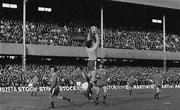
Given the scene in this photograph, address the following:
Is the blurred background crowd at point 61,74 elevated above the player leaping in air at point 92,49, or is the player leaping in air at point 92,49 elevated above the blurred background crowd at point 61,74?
the player leaping in air at point 92,49

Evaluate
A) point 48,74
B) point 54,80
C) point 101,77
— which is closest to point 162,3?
point 48,74

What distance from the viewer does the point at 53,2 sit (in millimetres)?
53938

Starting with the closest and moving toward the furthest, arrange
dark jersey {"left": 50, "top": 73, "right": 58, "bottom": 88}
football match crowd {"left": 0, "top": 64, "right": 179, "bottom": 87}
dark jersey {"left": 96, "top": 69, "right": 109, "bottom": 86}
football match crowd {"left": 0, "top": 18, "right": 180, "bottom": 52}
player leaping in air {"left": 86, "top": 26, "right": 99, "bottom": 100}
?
player leaping in air {"left": 86, "top": 26, "right": 99, "bottom": 100} < dark jersey {"left": 50, "top": 73, "right": 58, "bottom": 88} < dark jersey {"left": 96, "top": 69, "right": 109, "bottom": 86} < football match crowd {"left": 0, "top": 64, "right": 179, "bottom": 87} < football match crowd {"left": 0, "top": 18, "right": 180, "bottom": 52}

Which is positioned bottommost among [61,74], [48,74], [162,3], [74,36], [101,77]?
[61,74]

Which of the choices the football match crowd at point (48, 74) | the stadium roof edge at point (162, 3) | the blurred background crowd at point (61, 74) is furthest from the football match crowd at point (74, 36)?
the stadium roof edge at point (162, 3)

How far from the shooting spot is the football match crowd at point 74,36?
151ft

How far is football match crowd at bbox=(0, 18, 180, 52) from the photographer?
1815 inches

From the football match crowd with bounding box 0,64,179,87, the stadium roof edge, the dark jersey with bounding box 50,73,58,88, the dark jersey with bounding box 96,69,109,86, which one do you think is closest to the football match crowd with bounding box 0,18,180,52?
the football match crowd with bounding box 0,64,179,87

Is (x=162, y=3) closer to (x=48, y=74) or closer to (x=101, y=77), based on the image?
(x=48, y=74)

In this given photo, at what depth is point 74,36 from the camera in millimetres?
51312

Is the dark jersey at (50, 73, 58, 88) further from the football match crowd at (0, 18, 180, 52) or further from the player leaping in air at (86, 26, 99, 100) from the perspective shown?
the football match crowd at (0, 18, 180, 52)

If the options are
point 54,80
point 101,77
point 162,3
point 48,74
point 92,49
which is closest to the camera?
point 92,49

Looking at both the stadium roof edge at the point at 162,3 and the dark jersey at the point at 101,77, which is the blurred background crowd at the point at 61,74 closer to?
the stadium roof edge at the point at 162,3

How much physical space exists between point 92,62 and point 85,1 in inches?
1418
